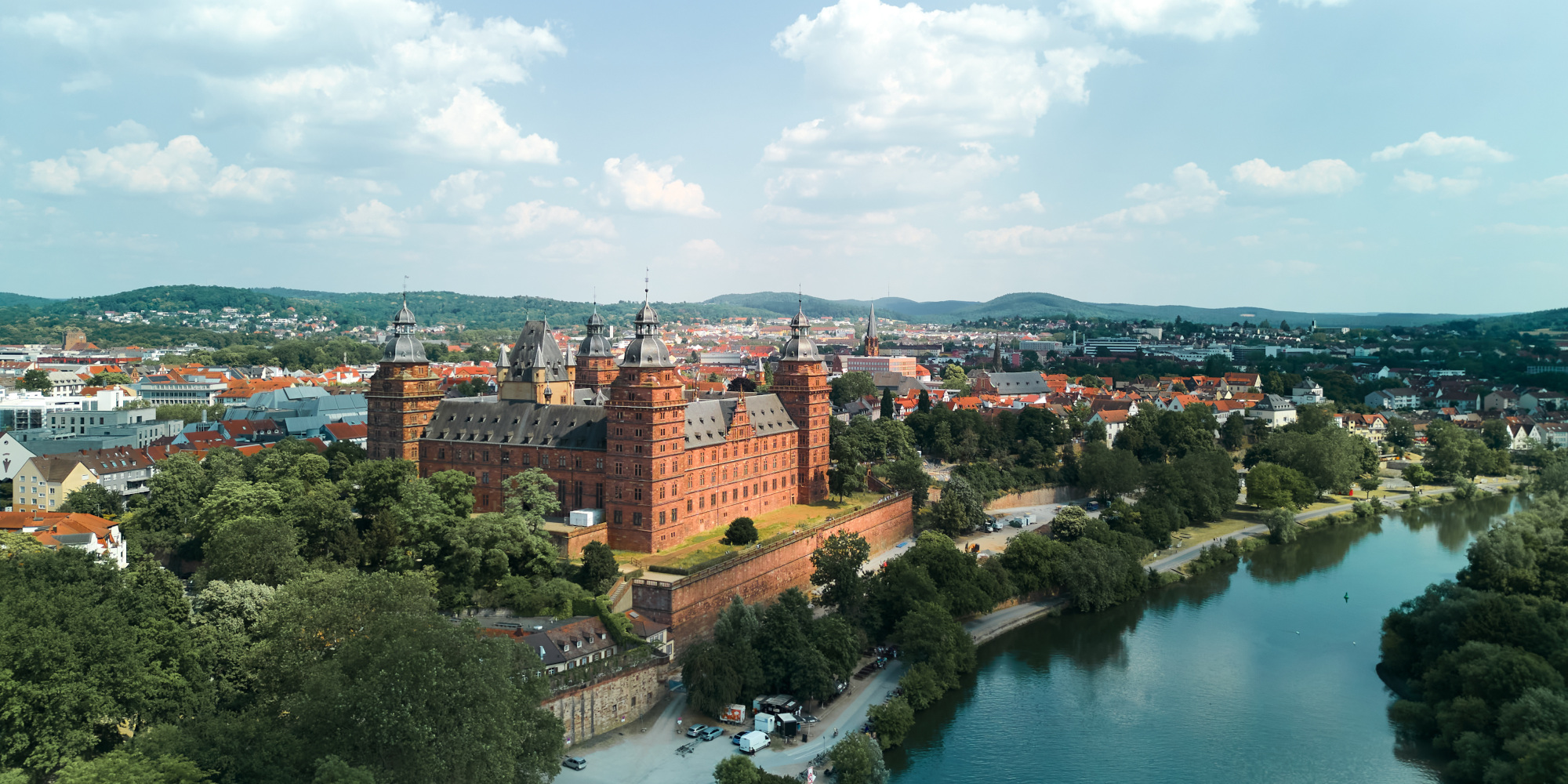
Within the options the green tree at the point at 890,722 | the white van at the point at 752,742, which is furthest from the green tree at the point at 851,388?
the white van at the point at 752,742

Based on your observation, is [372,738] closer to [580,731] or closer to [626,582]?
[580,731]

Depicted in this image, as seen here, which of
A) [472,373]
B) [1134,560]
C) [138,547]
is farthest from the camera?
[472,373]

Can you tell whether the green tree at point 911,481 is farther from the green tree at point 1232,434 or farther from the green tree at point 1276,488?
the green tree at point 1232,434

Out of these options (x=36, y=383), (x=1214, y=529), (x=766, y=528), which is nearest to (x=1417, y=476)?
(x=1214, y=529)

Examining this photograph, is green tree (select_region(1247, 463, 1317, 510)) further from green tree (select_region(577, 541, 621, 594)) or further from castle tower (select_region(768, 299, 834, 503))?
green tree (select_region(577, 541, 621, 594))

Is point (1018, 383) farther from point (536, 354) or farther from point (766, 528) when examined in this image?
point (536, 354)

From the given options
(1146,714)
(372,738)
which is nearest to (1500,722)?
(1146,714)
